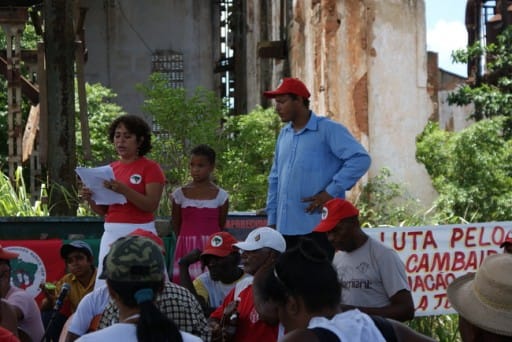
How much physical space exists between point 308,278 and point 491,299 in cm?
79

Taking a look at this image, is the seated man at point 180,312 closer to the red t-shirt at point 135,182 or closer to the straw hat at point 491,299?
the red t-shirt at point 135,182

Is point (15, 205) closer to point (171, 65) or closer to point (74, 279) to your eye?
point (74, 279)

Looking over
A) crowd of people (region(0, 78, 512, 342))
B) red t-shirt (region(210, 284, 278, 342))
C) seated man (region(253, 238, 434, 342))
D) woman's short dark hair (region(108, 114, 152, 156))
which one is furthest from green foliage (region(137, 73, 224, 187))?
seated man (region(253, 238, 434, 342))

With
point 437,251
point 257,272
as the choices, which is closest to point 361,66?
point 437,251

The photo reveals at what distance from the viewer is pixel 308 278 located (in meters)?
4.32

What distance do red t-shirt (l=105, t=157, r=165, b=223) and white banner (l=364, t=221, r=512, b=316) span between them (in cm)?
212

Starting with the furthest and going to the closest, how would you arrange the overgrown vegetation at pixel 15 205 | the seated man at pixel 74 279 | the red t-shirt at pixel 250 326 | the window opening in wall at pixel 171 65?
the window opening in wall at pixel 171 65
the overgrown vegetation at pixel 15 205
the seated man at pixel 74 279
the red t-shirt at pixel 250 326

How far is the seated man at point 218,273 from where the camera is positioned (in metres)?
7.61

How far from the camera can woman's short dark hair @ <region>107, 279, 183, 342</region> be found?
437 centimetres

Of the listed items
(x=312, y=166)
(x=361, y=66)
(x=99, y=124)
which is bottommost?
(x=99, y=124)

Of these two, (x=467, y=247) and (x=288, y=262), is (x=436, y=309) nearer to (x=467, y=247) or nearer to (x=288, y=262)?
(x=467, y=247)

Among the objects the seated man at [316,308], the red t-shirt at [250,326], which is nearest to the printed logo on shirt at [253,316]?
the red t-shirt at [250,326]

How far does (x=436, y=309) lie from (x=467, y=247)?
564 millimetres

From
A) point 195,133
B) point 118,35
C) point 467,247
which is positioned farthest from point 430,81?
point 118,35
